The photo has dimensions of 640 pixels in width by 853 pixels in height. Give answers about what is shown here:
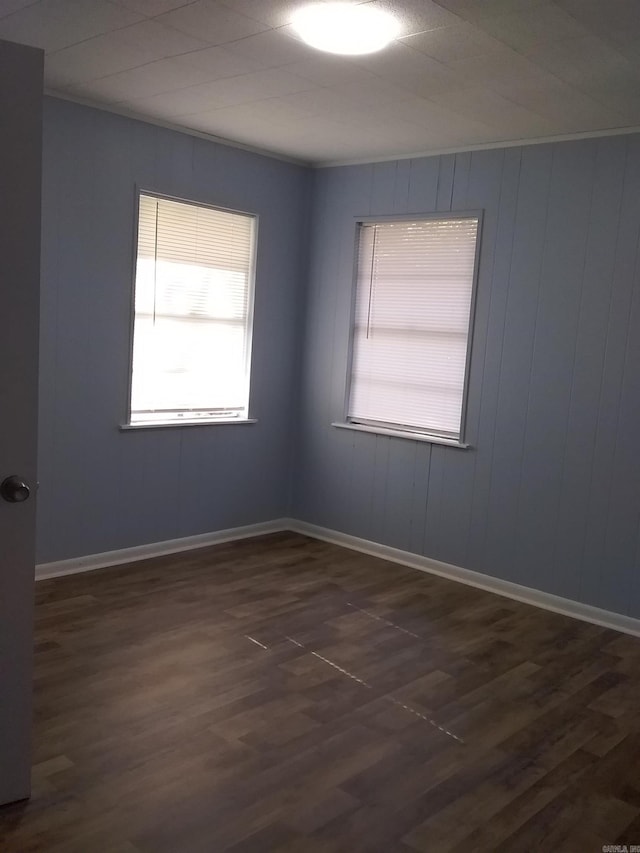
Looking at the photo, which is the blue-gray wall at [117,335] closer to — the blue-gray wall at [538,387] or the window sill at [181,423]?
the window sill at [181,423]

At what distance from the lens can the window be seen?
4.62 metres

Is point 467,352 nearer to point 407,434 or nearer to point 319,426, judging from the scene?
point 407,434

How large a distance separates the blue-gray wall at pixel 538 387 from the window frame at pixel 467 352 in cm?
4

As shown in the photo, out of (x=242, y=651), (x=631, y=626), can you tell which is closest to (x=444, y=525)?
(x=631, y=626)

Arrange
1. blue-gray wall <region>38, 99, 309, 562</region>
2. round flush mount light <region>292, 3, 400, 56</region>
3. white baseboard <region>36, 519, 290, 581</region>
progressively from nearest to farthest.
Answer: round flush mount light <region>292, 3, 400, 56</region> → blue-gray wall <region>38, 99, 309, 562</region> → white baseboard <region>36, 519, 290, 581</region>

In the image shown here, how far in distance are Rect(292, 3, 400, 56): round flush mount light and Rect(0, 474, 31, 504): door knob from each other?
1886 millimetres

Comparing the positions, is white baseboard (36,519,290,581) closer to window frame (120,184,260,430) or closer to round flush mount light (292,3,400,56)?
window frame (120,184,260,430)

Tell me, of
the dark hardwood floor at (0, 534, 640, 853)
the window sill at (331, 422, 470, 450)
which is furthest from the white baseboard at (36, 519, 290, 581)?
the window sill at (331, 422, 470, 450)

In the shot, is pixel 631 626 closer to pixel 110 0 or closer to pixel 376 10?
pixel 376 10

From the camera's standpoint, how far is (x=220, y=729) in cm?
284

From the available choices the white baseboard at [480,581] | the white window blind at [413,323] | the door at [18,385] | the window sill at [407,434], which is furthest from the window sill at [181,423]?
the door at [18,385]

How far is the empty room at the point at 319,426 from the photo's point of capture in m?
2.41

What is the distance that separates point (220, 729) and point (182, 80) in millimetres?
2857

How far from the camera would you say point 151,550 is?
4.84m
